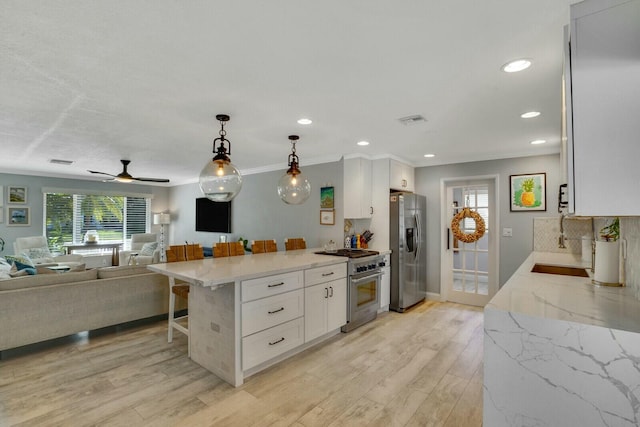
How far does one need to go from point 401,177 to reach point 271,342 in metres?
3.22

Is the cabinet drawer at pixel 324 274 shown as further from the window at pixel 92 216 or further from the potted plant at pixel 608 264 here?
the window at pixel 92 216

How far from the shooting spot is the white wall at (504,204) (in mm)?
4164

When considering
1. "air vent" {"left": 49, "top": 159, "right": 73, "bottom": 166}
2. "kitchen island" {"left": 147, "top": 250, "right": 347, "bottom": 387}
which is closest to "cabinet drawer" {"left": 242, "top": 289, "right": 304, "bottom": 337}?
"kitchen island" {"left": 147, "top": 250, "right": 347, "bottom": 387}

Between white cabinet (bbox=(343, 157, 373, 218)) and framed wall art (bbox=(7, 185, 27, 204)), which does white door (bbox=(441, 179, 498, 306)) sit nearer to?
white cabinet (bbox=(343, 157, 373, 218))

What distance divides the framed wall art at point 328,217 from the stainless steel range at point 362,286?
30.5 inches

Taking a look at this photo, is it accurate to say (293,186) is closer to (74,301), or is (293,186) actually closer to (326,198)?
(326,198)

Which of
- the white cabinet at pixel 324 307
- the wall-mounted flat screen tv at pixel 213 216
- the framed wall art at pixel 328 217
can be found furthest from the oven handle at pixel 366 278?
the wall-mounted flat screen tv at pixel 213 216

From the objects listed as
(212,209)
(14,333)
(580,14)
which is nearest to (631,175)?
(580,14)

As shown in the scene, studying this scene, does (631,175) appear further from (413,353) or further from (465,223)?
(465,223)

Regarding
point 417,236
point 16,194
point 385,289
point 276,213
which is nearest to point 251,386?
point 385,289

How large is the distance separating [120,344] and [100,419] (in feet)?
4.47

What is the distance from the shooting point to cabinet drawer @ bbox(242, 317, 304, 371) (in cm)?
253

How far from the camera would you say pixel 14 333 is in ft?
9.57

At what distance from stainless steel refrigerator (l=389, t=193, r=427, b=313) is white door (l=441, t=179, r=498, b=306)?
0.55m
